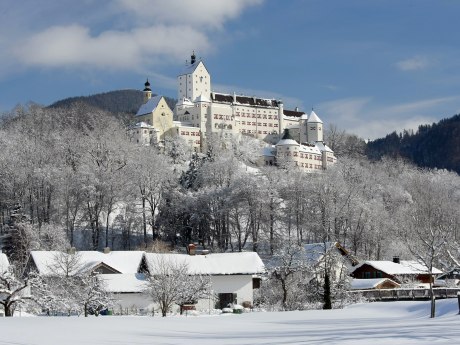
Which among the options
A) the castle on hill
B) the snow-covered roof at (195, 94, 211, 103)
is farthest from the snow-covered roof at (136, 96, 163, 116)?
the snow-covered roof at (195, 94, 211, 103)

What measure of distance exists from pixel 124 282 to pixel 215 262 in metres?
7.93

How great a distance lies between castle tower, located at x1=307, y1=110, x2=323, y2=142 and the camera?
151625mm

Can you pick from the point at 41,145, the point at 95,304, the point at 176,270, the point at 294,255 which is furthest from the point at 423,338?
the point at 41,145

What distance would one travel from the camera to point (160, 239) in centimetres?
7869

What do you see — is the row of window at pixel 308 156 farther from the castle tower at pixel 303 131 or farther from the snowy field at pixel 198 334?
the snowy field at pixel 198 334

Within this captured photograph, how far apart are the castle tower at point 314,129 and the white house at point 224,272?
10085cm

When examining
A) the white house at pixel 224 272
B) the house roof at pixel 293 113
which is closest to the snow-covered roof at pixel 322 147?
the house roof at pixel 293 113

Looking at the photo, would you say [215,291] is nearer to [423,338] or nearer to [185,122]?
[423,338]

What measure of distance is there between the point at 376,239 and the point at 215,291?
3478 centimetres

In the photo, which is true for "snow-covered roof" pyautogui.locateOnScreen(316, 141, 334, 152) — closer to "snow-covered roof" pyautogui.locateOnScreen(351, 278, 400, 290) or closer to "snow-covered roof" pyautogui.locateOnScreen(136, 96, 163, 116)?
"snow-covered roof" pyautogui.locateOnScreen(136, 96, 163, 116)

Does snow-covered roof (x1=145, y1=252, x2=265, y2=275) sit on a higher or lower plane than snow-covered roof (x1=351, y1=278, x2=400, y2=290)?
higher

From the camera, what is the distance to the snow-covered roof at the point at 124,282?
1810 inches

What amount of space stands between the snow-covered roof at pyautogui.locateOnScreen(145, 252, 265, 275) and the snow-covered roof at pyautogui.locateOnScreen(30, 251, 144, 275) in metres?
2.37

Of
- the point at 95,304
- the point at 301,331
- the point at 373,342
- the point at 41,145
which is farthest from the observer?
the point at 41,145
